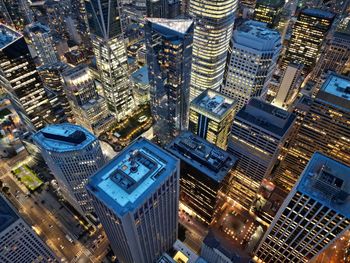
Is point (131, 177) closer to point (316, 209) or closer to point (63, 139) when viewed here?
point (63, 139)

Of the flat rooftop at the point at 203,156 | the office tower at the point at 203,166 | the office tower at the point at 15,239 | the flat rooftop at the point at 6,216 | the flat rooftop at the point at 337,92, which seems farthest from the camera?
the flat rooftop at the point at 203,156

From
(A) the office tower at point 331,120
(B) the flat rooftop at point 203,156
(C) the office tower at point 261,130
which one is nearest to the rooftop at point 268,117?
(C) the office tower at point 261,130

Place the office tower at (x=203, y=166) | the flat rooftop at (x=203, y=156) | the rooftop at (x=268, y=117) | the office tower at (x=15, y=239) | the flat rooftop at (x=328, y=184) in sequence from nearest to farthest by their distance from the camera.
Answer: the flat rooftop at (x=328, y=184) → the office tower at (x=15, y=239) → the rooftop at (x=268, y=117) → the office tower at (x=203, y=166) → the flat rooftop at (x=203, y=156)

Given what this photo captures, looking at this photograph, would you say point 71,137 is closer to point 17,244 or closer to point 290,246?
point 17,244

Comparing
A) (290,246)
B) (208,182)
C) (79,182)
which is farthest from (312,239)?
(79,182)

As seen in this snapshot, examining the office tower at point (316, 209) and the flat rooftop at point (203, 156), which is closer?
the office tower at point (316, 209)

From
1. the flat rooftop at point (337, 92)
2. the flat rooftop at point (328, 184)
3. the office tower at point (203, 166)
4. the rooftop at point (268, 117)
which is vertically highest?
the flat rooftop at point (337, 92)

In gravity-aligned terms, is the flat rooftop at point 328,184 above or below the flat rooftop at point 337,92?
below

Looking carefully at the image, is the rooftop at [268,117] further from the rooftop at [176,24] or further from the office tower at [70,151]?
the office tower at [70,151]
